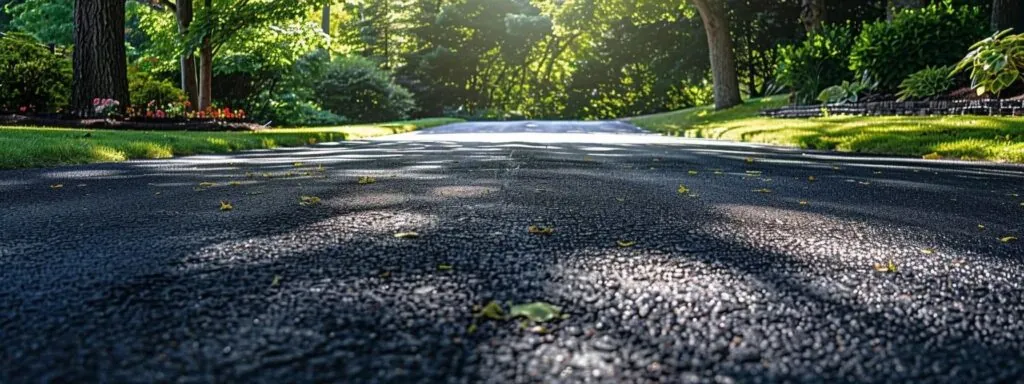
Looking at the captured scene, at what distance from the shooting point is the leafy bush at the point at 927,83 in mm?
12766

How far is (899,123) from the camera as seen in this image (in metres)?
10.4

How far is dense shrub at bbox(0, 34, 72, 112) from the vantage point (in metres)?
13.1

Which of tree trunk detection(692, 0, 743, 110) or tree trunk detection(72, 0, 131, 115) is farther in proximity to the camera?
tree trunk detection(692, 0, 743, 110)

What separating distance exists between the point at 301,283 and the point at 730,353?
112 centimetres

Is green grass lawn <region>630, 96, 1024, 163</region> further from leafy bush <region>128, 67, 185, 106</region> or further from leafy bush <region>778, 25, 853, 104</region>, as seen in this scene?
leafy bush <region>128, 67, 185, 106</region>

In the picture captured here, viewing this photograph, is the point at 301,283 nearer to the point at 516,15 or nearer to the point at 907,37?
the point at 907,37

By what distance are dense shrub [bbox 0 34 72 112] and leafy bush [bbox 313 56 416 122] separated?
13953 mm

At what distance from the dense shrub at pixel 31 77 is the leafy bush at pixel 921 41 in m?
15.7

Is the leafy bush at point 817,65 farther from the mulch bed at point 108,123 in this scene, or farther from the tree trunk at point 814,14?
the mulch bed at point 108,123

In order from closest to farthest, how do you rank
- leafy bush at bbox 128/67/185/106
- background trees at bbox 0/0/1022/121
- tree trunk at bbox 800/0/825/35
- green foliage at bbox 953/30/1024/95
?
green foliage at bbox 953/30/1024/95, background trees at bbox 0/0/1022/121, leafy bush at bbox 128/67/185/106, tree trunk at bbox 800/0/825/35

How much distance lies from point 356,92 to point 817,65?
17229 mm

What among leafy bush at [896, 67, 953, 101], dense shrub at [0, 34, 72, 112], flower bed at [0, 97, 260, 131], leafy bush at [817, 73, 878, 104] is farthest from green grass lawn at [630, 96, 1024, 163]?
dense shrub at [0, 34, 72, 112]

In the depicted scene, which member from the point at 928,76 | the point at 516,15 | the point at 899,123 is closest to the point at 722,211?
the point at 899,123

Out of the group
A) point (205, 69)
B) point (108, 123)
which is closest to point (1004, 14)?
point (205, 69)
